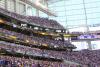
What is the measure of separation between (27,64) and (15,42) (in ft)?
22.3

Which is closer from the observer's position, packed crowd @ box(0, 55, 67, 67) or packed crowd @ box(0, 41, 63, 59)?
packed crowd @ box(0, 55, 67, 67)

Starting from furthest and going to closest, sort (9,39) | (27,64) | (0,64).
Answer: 1. (9,39)
2. (27,64)
3. (0,64)

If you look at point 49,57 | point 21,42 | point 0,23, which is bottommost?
point 49,57

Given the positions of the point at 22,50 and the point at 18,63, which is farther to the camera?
the point at 22,50

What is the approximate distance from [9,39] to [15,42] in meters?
2.48

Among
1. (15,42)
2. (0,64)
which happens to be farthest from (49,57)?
(0,64)

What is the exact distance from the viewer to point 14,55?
41.4m

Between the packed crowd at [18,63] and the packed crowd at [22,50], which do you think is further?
the packed crowd at [22,50]

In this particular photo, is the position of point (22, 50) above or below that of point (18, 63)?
above

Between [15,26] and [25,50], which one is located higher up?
[15,26]

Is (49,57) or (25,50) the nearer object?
(25,50)

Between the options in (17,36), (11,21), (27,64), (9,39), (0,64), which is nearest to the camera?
(0,64)

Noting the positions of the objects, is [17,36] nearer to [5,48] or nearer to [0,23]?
[0,23]

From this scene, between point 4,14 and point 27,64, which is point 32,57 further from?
point 4,14
